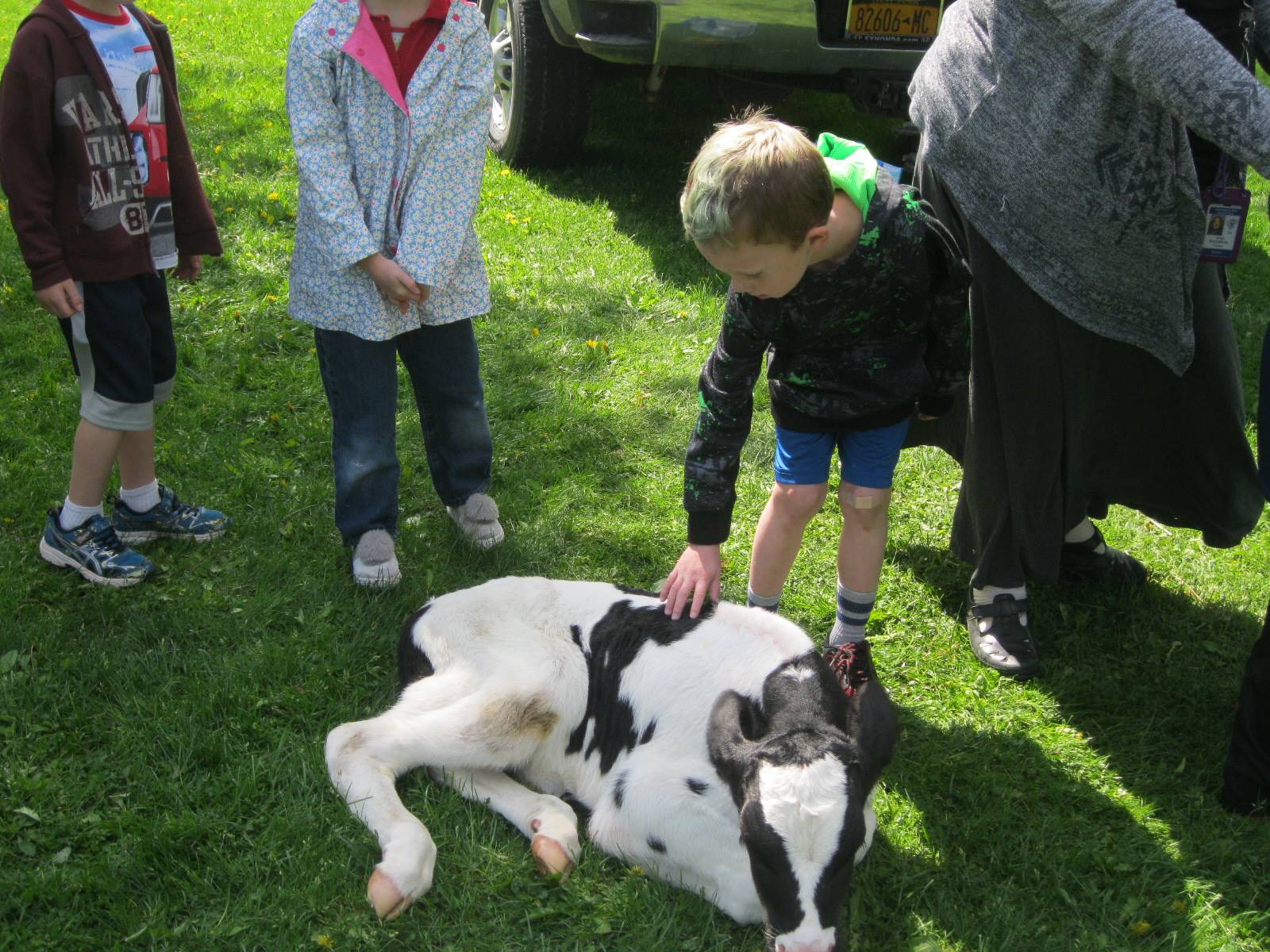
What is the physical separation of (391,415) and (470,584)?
0.60 metres

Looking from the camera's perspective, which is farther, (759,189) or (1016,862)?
(1016,862)

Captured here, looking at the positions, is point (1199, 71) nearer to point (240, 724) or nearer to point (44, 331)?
point (240, 724)

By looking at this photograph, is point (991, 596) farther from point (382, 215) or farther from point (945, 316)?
point (382, 215)

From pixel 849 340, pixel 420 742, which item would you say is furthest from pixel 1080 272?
pixel 420 742

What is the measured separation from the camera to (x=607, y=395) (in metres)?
5.12

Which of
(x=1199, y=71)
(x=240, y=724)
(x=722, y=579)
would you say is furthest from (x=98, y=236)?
(x=1199, y=71)

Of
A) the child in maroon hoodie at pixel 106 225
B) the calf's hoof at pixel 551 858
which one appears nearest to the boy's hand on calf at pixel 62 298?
the child in maroon hoodie at pixel 106 225

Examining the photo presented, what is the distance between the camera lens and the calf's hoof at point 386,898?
2.62 metres

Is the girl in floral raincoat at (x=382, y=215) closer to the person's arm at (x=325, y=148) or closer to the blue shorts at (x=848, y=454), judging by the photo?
the person's arm at (x=325, y=148)

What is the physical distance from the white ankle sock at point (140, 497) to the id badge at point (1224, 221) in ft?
10.7

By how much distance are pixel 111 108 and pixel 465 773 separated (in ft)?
7.18

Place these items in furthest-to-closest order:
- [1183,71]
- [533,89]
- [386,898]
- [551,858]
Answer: [533,89], [551,858], [386,898], [1183,71]

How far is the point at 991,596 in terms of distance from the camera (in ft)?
12.1

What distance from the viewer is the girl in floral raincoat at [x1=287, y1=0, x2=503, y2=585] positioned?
3469 millimetres
